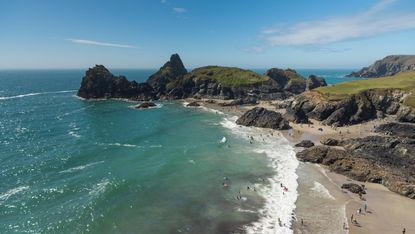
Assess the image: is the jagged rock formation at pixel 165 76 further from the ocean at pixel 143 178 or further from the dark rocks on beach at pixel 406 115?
the dark rocks on beach at pixel 406 115

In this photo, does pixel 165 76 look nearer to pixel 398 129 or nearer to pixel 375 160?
pixel 398 129

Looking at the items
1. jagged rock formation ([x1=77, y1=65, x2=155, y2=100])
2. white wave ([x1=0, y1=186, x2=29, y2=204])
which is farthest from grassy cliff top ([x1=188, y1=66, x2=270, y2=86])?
white wave ([x1=0, y1=186, x2=29, y2=204])

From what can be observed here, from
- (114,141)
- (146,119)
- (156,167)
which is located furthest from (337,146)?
(146,119)

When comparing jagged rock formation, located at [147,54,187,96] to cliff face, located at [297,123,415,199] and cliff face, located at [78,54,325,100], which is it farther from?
cliff face, located at [297,123,415,199]

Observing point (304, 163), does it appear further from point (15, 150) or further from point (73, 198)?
point (15, 150)

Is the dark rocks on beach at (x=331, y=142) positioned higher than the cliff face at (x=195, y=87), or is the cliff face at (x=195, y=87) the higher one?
the cliff face at (x=195, y=87)

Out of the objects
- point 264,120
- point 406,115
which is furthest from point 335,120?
point 264,120

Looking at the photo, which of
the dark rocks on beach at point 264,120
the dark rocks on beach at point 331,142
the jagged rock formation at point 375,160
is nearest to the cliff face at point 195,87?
the dark rocks on beach at point 264,120

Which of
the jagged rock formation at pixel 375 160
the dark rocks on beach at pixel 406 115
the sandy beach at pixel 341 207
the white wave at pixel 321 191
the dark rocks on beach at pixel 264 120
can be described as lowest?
the sandy beach at pixel 341 207
